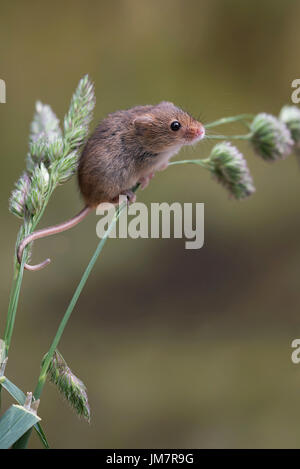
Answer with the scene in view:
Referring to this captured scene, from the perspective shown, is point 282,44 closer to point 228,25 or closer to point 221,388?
point 228,25

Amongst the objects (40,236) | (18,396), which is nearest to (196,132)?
(40,236)

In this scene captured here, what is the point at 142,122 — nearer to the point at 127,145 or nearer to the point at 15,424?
the point at 127,145

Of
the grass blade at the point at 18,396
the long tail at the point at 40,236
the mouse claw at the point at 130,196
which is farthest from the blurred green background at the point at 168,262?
the grass blade at the point at 18,396

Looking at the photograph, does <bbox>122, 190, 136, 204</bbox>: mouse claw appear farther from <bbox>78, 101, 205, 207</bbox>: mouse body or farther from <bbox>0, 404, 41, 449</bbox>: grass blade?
<bbox>0, 404, 41, 449</bbox>: grass blade

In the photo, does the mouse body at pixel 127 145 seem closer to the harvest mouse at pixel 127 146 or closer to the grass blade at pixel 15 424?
the harvest mouse at pixel 127 146

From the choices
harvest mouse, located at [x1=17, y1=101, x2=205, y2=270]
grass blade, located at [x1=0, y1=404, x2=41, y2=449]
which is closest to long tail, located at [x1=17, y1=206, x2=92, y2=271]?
harvest mouse, located at [x1=17, y1=101, x2=205, y2=270]

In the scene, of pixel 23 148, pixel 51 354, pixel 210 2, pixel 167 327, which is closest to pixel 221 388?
pixel 167 327
